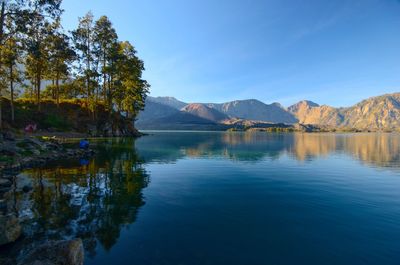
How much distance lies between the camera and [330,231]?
14711mm

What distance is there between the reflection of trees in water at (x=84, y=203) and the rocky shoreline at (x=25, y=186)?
3.82 feet

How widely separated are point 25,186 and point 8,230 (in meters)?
11.4

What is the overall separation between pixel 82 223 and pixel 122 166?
21.7 metres

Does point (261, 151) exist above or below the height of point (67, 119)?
below

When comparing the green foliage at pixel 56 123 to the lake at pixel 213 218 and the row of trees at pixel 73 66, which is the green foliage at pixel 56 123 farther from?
the lake at pixel 213 218

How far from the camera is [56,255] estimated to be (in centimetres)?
960

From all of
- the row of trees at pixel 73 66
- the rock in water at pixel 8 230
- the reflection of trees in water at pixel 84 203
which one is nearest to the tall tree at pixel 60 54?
the row of trees at pixel 73 66

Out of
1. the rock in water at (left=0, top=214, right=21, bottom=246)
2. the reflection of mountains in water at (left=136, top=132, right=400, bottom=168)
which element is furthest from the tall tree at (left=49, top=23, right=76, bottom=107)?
the rock in water at (left=0, top=214, right=21, bottom=246)

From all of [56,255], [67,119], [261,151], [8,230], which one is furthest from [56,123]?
[56,255]

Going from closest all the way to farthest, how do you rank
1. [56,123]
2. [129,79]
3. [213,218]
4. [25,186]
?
[213,218] < [25,186] < [56,123] < [129,79]

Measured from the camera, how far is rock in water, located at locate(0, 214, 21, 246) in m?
11.9

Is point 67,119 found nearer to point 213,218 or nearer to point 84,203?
point 84,203

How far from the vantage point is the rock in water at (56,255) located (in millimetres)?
9328

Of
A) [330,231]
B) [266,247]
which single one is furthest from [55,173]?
[330,231]
